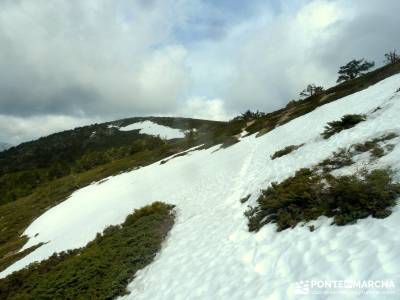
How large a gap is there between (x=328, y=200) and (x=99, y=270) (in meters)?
8.82

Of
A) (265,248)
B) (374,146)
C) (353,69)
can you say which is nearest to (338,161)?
(374,146)

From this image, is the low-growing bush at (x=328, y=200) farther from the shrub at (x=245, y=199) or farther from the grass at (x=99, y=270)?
the grass at (x=99, y=270)

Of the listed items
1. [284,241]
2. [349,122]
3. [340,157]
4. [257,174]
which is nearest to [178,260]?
[284,241]

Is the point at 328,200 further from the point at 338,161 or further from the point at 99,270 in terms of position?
the point at 99,270

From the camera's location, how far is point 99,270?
40.4 ft

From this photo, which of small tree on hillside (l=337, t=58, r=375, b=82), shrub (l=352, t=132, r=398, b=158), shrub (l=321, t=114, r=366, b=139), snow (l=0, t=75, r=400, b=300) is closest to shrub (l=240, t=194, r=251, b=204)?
snow (l=0, t=75, r=400, b=300)

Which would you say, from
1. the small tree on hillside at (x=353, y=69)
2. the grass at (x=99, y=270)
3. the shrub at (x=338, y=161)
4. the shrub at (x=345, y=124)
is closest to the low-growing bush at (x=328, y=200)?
the shrub at (x=338, y=161)

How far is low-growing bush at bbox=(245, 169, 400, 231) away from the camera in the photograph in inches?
314

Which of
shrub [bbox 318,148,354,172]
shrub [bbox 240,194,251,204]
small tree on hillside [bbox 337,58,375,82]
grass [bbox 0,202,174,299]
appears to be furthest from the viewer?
small tree on hillside [bbox 337,58,375,82]

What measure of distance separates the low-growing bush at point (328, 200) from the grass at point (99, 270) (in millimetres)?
4761

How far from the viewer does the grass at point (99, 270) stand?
1133 cm

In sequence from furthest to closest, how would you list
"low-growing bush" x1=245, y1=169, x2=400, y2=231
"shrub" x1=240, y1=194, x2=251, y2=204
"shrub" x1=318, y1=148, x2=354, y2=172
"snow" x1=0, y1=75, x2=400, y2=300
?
"shrub" x1=240, y1=194, x2=251, y2=204 → "shrub" x1=318, y1=148, x2=354, y2=172 → "low-growing bush" x1=245, y1=169, x2=400, y2=231 → "snow" x1=0, y1=75, x2=400, y2=300

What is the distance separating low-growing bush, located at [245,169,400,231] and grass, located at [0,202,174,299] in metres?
4.76

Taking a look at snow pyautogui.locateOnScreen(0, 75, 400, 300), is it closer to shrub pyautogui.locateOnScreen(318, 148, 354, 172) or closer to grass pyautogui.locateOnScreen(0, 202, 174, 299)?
grass pyautogui.locateOnScreen(0, 202, 174, 299)
